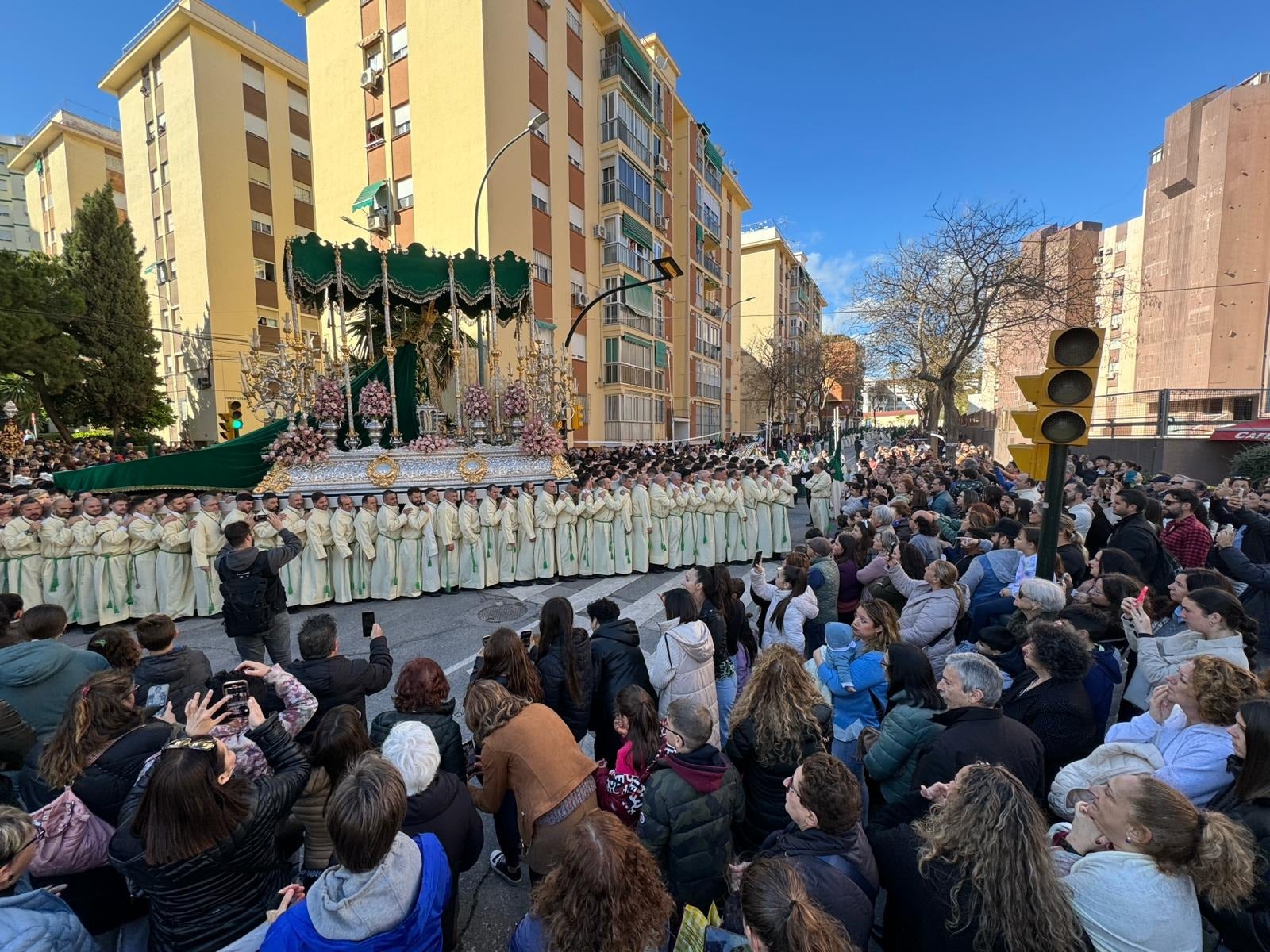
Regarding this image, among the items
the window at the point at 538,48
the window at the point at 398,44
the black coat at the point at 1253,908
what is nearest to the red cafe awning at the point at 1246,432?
the black coat at the point at 1253,908

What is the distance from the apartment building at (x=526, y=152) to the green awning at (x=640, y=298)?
4.9 inches

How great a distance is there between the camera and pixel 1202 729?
96.9 inches

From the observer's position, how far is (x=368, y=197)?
67.4ft

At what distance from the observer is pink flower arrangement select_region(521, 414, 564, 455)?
11250 mm

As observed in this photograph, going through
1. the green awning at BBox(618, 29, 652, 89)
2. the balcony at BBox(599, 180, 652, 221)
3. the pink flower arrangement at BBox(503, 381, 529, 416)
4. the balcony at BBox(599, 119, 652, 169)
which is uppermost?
the green awning at BBox(618, 29, 652, 89)

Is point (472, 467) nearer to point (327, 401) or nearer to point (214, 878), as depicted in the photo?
point (327, 401)

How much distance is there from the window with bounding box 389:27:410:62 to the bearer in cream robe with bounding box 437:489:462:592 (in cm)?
2040

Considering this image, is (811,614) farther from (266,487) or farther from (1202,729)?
(266,487)

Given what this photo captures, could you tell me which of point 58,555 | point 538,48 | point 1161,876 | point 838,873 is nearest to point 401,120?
point 538,48

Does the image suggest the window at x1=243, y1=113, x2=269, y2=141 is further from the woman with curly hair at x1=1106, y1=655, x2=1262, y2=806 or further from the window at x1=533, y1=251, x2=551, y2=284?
the woman with curly hair at x1=1106, y1=655, x2=1262, y2=806

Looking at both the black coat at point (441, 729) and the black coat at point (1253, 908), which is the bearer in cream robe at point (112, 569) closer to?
the black coat at point (441, 729)

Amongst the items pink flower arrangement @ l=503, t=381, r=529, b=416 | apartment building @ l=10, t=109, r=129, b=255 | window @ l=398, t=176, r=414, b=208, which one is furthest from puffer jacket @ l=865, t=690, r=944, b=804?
apartment building @ l=10, t=109, r=129, b=255

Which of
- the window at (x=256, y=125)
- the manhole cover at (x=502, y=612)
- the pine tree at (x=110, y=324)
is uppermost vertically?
the window at (x=256, y=125)

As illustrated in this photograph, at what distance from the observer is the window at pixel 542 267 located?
882 inches
